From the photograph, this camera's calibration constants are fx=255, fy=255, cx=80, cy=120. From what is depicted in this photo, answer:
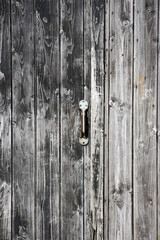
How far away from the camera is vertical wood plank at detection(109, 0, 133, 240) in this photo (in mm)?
1389

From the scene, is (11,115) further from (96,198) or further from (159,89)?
(159,89)

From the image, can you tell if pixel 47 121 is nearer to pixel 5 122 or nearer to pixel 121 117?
pixel 5 122

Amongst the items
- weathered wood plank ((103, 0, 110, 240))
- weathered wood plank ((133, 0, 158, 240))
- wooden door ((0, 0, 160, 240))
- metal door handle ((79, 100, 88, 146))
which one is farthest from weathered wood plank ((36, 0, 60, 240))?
weathered wood plank ((133, 0, 158, 240))

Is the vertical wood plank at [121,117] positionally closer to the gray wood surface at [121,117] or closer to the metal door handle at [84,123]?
the gray wood surface at [121,117]

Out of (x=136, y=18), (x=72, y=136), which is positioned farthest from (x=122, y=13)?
(x=72, y=136)

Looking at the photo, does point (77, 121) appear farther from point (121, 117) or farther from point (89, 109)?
point (121, 117)

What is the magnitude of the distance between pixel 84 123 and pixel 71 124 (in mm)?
76

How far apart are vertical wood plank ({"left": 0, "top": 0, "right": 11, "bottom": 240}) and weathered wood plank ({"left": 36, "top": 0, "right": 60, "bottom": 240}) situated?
0.53ft

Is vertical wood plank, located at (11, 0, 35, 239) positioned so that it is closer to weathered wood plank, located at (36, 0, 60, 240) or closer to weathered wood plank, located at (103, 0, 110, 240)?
weathered wood plank, located at (36, 0, 60, 240)

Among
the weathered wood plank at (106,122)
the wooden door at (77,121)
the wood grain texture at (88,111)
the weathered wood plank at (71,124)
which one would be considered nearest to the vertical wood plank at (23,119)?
the wooden door at (77,121)

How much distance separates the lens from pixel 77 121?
1406 millimetres

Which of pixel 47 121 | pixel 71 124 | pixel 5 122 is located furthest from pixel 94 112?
pixel 5 122

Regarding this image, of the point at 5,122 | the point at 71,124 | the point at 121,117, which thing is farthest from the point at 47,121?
the point at 121,117

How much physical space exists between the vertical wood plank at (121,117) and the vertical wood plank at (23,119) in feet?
1.44
